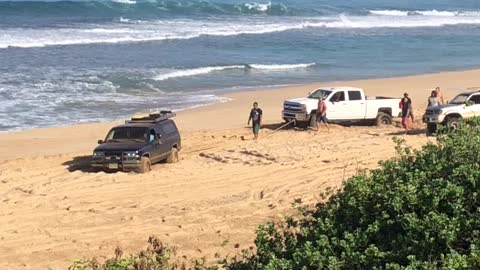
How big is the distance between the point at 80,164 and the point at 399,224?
52.0 ft

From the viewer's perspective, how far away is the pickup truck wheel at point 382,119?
94.3 ft

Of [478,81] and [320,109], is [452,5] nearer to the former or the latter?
[478,81]

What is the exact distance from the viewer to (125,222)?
17453mm

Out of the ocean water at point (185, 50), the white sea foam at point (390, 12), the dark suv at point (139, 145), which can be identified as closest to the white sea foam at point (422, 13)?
the white sea foam at point (390, 12)

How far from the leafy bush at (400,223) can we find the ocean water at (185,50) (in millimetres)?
21460

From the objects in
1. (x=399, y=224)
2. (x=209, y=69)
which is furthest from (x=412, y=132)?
(x=209, y=69)

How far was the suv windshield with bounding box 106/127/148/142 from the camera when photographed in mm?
22859

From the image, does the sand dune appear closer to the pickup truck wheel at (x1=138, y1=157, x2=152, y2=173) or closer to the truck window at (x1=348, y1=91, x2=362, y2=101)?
the pickup truck wheel at (x1=138, y1=157, x2=152, y2=173)

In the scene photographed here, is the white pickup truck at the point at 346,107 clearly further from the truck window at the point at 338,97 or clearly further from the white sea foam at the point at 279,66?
the white sea foam at the point at 279,66

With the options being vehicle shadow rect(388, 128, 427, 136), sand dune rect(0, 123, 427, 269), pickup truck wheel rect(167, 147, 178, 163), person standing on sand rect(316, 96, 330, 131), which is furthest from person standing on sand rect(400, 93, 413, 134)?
pickup truck wheel rect(167, 147, 178, 163)

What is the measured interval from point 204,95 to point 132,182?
16881 mm

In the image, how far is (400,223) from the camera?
8.81m

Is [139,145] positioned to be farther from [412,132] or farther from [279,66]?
[279,66]

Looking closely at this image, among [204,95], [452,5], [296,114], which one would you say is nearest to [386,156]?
[296,114]
